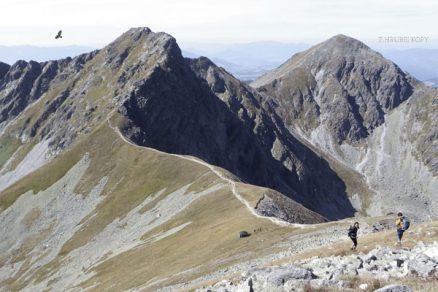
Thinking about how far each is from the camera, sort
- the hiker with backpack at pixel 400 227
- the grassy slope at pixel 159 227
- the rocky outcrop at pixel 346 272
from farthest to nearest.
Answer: the grassy slope at pixel 159 227, the hiker with backpack at pixel 400 227, the rocky outcrop at pixel 346 272

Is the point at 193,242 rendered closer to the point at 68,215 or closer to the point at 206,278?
the point at 206,278

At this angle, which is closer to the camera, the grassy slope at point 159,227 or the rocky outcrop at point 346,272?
the rocky outcrop at point 346,272

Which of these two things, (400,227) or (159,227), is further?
(159,227)

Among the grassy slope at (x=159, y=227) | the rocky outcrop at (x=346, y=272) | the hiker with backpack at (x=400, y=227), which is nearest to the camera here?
the rocky outcrop at (x=346, y=272)

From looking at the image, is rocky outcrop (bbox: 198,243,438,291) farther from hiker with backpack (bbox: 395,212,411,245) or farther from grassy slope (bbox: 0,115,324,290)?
grassy slope (bbox: 0,115,324,290)

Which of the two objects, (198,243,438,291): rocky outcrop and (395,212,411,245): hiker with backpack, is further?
(395,212,411,245): hiker with backpack

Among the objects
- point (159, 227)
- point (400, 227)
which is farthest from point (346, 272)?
point (159, 227)

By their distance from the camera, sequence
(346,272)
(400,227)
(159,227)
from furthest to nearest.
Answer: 1. (159,227)
2. (400,227)
3. (346,272)

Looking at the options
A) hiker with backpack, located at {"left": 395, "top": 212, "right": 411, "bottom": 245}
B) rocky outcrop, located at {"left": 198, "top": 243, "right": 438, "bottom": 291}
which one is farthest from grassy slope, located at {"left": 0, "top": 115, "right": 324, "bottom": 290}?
rocky outcrop, located at {"left": 198, "top": 243, "right": 438, "bottom": 291}

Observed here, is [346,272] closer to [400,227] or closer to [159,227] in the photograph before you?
[400,227]

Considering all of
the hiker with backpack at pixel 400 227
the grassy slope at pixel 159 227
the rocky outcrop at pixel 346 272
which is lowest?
the grassy slope at pixel 159 227

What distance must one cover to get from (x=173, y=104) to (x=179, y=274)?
13424cm

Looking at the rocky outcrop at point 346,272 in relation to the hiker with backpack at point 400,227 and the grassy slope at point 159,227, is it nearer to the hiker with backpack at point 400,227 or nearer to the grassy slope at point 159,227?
the hiker with backpack at point 400,227

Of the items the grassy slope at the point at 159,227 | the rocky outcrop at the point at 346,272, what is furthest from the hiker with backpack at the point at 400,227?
the grassy slope at the point at 159,227
